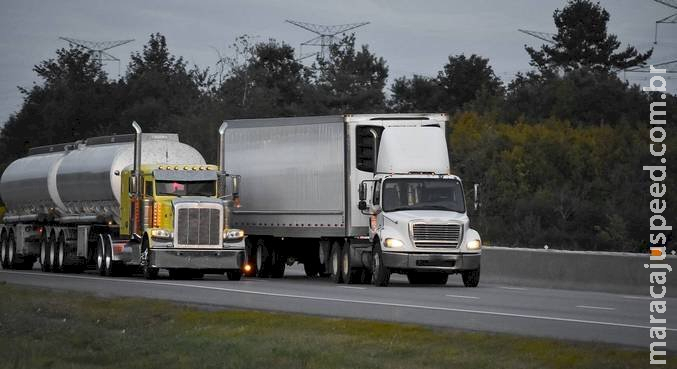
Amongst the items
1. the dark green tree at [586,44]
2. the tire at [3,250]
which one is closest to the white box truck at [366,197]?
the tire at [3,250]

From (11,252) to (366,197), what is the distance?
60.3 feet

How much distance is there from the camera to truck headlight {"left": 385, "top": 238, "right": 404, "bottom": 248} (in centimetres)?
3500

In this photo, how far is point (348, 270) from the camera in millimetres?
37156

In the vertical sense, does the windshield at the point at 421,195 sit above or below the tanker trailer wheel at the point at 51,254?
above

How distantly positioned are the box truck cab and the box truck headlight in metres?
0.02

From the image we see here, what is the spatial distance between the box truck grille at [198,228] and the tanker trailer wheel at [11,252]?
13086mm

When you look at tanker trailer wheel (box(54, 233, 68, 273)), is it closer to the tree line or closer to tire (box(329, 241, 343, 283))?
tire (box(329, 241, 343, 283))

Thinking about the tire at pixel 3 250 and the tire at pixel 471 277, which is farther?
the tire at pixel 3 250

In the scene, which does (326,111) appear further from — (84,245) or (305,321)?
(305,321)

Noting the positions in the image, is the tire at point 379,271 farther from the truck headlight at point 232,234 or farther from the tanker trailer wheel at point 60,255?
the tanker trailer wheel at point 60,255

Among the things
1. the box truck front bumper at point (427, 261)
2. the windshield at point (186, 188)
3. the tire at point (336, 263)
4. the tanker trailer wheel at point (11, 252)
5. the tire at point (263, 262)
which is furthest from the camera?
the tanker trailer wheel at point (11, 252)

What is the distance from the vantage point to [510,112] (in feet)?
427

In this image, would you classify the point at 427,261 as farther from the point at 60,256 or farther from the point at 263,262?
the point at 60,256

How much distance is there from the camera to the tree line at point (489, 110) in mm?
92875
